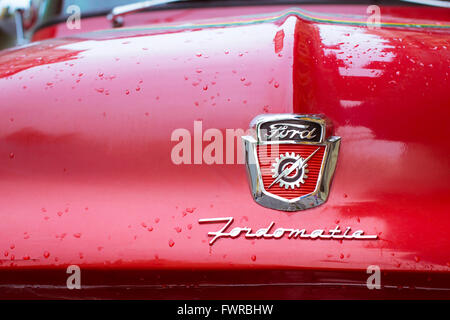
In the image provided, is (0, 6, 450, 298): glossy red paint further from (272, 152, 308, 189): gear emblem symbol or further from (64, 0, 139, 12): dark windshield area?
(64, 0, 139, 12): dark windshield area

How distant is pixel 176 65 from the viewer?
53.2 inches

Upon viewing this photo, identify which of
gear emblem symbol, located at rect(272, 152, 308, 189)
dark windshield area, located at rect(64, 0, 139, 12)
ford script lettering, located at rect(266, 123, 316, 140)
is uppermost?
dark windshield area, located at rect(64, 0, 139, 12)

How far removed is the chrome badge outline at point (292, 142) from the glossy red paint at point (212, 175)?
0.06ft

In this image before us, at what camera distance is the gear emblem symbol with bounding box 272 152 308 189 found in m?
1.19

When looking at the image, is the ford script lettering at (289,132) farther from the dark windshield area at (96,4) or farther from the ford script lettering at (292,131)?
the dark windshield area at (96,4)

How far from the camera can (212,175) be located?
1.22 meters

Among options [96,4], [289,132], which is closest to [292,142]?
[289,132]

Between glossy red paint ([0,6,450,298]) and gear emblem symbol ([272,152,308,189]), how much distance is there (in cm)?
7

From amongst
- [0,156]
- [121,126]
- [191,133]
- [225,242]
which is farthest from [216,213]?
[0,156]

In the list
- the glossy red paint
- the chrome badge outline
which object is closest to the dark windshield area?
the glossy red paint

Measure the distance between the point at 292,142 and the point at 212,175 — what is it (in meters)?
0.18

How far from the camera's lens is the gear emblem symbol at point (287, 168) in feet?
3.89
